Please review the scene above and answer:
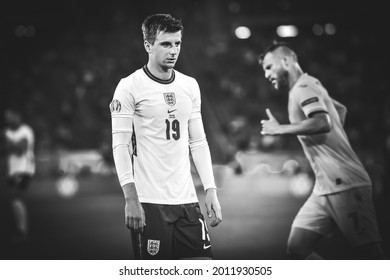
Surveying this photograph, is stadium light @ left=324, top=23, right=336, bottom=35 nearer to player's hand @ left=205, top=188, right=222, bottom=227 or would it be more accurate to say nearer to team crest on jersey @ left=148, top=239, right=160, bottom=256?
player's hand @ left=205, top=188, right=222, bottom=227

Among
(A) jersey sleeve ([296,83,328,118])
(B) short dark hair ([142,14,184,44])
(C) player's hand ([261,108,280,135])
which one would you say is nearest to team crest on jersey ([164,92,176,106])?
(B) short dark hair ([142,14,184,44])

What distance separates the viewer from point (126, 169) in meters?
2.45

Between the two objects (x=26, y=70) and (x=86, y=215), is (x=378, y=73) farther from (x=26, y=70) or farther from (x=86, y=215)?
(x=26, y=70)

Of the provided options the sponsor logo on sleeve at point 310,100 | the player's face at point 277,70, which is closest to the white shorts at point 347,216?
the sponsor logo on sleeve at point 310,100

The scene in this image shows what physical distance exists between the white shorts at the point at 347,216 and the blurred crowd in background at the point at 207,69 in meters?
6.09

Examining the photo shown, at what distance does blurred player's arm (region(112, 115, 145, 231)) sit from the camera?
7.75 feet

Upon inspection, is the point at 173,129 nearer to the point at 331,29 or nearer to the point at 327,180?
the point at 327,180

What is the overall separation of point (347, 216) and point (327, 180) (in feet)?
0.77

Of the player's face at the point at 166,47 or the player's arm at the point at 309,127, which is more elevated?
the player's face at the point at 166,47

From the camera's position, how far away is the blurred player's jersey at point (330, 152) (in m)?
3.11

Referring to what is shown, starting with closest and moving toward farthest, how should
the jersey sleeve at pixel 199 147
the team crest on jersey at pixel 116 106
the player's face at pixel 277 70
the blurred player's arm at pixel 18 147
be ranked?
the team crest on jersey at pixel 116 106 < the jersey sleeve at pixel 199 147 < the player's face at pixel 277 70 < the blurred player's arm at pixel 18 147

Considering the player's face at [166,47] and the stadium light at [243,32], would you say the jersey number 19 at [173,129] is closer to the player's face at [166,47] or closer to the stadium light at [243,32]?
the player's face at [166,47]

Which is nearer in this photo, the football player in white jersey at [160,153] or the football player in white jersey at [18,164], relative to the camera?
the football player in white jersey at [160,153]

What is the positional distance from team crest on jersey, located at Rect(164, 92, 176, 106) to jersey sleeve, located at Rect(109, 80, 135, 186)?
165mm
